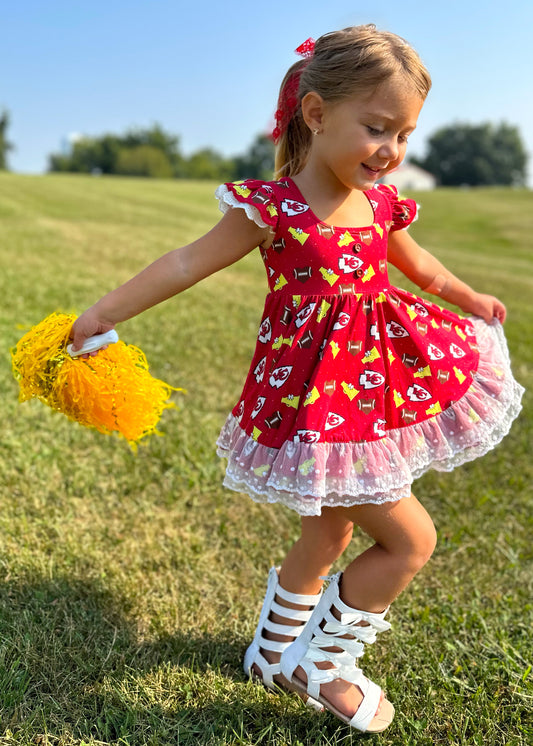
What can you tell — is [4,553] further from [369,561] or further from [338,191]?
[338,191]

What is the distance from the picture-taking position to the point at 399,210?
2.14m

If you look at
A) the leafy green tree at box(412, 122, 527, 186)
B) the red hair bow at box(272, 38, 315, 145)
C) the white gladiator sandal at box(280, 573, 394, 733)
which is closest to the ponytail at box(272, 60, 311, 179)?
the red hair bow at box(272, 38, 315, 145)

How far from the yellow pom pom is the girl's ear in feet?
2.59

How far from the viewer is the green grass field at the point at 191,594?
2049 millimetres

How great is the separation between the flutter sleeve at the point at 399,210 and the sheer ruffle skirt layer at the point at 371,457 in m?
0.50

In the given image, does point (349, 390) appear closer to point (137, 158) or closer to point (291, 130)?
point (291, 130)

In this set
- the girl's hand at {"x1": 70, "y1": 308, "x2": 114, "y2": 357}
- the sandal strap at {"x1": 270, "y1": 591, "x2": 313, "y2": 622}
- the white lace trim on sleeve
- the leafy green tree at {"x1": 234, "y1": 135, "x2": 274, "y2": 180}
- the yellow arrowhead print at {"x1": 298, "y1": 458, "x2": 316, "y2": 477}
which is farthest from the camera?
the leafy green tree at {"x1": 234, "y1": 135, "x2": 274, "y2": 180}

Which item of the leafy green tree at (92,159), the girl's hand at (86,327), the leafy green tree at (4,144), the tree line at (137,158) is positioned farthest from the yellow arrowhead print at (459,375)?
the leafy green tree at (92,159)

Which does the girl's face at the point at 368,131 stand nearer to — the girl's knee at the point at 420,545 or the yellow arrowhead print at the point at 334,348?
the yellow arrowhead print at the point at 334,348

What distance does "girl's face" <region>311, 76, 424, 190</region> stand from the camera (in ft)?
5.78

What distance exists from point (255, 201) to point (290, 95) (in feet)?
1.53

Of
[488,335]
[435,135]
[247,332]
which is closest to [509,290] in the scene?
[247,332]

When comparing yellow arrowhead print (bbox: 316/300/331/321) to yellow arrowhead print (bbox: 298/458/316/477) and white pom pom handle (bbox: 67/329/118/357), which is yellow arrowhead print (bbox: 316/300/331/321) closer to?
yellow arrowhead print (bbox: 298/458/316/477)

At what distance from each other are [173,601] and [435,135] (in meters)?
81.4
